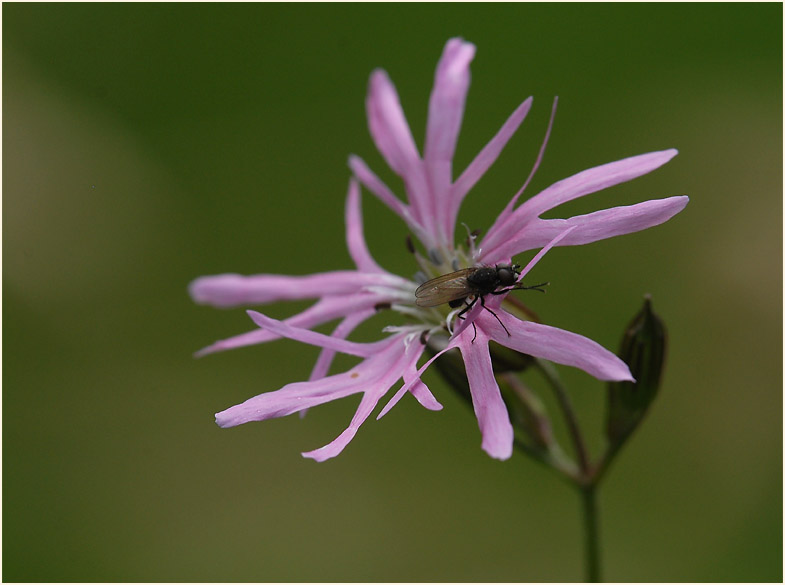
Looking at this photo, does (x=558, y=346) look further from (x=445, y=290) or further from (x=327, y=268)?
(x=327, y=268)

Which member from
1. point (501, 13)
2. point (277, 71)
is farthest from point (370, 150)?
point (501, 13)

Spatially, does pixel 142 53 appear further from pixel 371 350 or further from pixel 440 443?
pixel 371 350

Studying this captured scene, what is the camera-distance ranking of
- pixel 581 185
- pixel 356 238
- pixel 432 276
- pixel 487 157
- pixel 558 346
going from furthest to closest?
pixel 356 238
pixel 432 276
pixel 487 157
pixel 581 185
pixel 558 346

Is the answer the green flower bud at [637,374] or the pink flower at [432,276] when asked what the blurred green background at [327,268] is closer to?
the pink flower at [432,276]

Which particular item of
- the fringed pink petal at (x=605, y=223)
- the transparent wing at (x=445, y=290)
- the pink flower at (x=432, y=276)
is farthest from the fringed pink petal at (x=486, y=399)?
the fringed pink petal at (x=605, y=223)

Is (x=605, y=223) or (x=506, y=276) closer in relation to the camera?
(x=605, y=223)

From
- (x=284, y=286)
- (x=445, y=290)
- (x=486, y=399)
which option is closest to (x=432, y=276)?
(x=445, y=290)

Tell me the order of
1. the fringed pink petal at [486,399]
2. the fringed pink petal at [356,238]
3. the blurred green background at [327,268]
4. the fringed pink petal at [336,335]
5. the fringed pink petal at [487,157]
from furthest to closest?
the blurred green background at [327,268]
the fringed pink petal at [356,238]
the fringed pink petal at [336,335]
the fringed pink petal at [487,157]
the fringed pink petal at [486,399]
